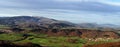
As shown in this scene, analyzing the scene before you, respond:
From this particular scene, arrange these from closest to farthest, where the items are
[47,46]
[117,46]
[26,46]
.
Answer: [117,46]
[26,46]
[47,46]

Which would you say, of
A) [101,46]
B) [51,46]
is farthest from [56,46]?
[101,46]

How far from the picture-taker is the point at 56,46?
171750 mm

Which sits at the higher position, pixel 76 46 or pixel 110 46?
pixel 110 46

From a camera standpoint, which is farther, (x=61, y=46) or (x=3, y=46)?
(x=61, y=46)

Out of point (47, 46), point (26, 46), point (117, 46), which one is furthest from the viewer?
point (47, 46)

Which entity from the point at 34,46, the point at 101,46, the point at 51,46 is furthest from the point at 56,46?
the point at 101,46

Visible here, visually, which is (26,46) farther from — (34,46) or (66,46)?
(66,46)

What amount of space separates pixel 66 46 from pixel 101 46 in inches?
1890

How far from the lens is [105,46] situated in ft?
411

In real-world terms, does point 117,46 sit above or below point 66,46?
above

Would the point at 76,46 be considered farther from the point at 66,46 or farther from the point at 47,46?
the point at 47,46

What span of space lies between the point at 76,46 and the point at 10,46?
58.8 m

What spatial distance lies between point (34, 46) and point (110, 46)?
153 ft

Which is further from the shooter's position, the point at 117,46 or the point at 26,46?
the point at 26,46
